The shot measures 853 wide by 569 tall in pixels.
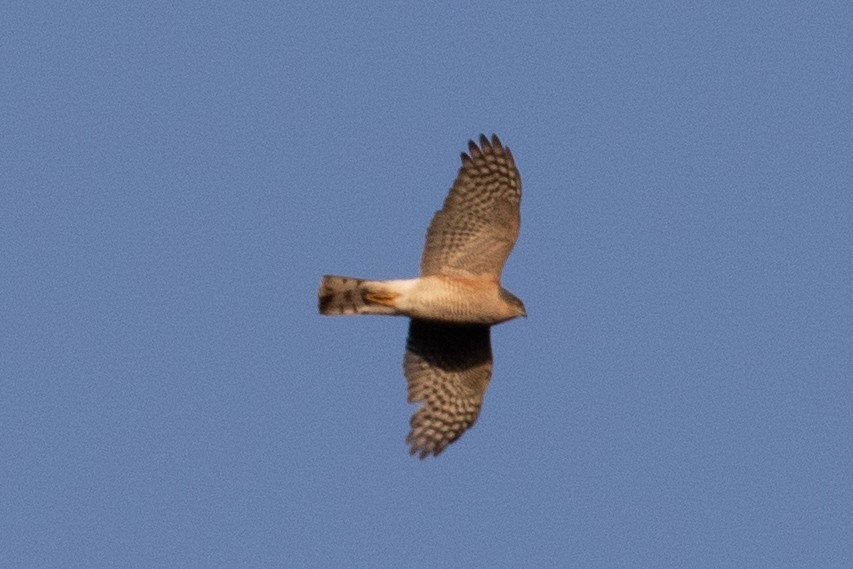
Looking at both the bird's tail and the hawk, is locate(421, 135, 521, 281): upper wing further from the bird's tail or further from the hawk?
the bird's tail

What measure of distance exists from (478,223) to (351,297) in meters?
1.48

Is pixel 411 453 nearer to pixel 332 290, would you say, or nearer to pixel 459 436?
pixel 459 436

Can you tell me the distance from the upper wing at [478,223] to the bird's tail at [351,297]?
519 millimetres

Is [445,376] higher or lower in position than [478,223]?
lower

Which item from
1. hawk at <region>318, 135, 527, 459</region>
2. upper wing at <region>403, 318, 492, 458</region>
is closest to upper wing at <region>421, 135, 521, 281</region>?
hawk at <region>318, 135, 527, 459</region>

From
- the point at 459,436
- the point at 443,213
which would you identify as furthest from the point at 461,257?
the point at 459,436

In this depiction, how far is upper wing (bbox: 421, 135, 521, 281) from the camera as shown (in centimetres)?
2192

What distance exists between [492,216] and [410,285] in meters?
1.08

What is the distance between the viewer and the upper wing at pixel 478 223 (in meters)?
21.9

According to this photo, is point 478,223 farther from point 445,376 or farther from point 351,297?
point 445,376

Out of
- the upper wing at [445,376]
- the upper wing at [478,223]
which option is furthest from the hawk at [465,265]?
the upper wing at [445,376]

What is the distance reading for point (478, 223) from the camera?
2194 cm

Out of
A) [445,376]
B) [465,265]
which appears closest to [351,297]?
[465,265]

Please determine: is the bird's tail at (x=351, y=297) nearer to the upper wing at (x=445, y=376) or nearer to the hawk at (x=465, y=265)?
the hawk at (x=465, y=265)
